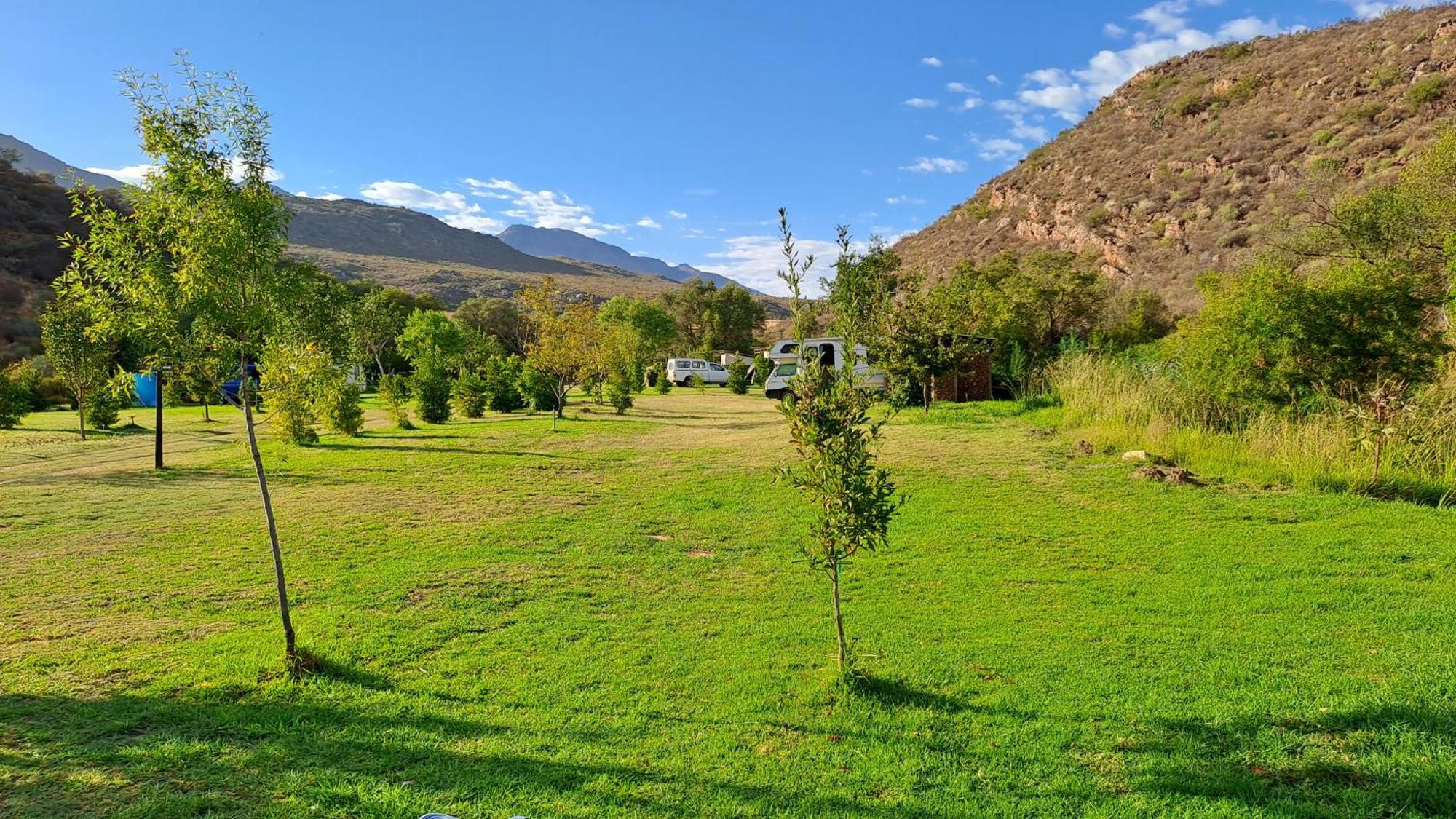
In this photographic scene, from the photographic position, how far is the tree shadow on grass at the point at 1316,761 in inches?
116

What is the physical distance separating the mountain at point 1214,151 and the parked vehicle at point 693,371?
19.1 meters

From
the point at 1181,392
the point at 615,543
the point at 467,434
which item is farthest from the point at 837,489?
the point at 467,434

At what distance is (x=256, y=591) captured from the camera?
6.25 m

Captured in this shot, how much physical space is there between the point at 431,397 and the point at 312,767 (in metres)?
18.5

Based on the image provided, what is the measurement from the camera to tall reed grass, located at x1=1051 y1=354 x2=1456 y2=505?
862cm

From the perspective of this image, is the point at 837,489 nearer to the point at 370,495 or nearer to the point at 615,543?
the point at 615,543

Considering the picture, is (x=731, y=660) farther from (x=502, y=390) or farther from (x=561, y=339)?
(x=502, y=390)

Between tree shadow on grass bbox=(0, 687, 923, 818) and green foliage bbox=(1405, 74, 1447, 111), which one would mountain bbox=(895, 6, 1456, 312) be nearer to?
green foliage bbox=(1405, 74, 1447, 111)

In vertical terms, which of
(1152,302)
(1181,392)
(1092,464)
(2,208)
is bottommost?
(1092,464)

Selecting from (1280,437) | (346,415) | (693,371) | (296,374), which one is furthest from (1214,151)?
(296,374)

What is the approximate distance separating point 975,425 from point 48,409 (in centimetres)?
3442

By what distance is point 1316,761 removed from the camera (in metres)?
3.25

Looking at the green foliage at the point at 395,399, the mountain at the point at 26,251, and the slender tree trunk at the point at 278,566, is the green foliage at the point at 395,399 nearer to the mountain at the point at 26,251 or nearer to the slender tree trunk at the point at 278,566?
the slender tree trunk at the point at 278,566

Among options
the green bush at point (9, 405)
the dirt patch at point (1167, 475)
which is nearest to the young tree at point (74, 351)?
the green bush at point (9, 405)
